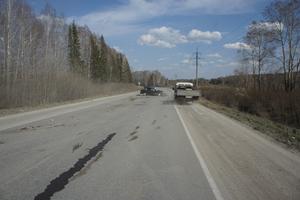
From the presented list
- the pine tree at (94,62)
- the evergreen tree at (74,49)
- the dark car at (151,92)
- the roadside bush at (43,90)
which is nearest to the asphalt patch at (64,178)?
the roadside bush at (43,90)

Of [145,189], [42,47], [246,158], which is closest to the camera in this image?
[145,189]

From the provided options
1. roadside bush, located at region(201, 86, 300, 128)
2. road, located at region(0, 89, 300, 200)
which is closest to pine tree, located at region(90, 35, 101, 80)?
roadside bush, located at region(201, 86, 300, 128)

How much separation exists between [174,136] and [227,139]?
176 centimetres

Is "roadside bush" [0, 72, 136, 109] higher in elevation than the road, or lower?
higher

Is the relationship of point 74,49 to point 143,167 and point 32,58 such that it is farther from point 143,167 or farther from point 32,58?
point 143,167

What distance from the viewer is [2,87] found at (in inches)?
1118

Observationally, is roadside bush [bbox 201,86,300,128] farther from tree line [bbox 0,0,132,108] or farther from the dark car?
the dark car

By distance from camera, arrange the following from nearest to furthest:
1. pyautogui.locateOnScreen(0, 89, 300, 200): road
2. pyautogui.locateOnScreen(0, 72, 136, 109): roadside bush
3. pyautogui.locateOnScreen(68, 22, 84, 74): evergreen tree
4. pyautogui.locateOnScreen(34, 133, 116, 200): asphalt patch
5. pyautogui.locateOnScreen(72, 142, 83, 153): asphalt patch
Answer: pyautogui.locateOnScreen(34, 133, 116, 200): asphalt patch → pyautogui.locateOnScreen(0, 89, 300, 200): road → pyautogui.locateOnScreen(72, 142, 83, 153): asphalt patch → pyautogui.locateOnScreen(0, 72, 136, 109): roadside bush → pyautogui.locateOnScreen(68, 22, 84, 74): evergreen tree

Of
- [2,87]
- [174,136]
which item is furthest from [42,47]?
[174,136]

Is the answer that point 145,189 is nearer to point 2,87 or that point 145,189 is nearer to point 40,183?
point 40,183

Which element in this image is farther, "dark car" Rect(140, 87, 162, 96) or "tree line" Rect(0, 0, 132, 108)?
"dark car" Rect(140, 87, 162, 96)

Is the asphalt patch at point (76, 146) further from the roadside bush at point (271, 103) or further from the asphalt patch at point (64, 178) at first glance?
the roadside bush at point (271, 103)

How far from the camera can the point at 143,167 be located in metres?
8.07

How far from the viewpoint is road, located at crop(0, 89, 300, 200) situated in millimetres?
6246
